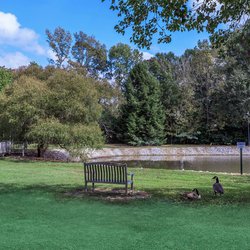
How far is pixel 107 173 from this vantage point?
397 inches

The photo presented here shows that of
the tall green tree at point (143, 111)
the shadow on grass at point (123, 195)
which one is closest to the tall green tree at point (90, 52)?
the tall green tree at point (143, 111)

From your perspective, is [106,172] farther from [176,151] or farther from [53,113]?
[176,151]

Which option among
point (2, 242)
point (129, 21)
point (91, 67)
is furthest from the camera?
point (91, 67)

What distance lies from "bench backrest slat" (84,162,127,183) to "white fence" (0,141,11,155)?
58.6 ft

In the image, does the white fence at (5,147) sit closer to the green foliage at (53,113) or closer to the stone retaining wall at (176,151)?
the green foliage at (53,113)

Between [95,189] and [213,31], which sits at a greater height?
[213,31]

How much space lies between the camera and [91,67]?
60.8 metres

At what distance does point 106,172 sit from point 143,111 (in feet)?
129

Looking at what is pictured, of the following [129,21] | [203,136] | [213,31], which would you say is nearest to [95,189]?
[129,21]

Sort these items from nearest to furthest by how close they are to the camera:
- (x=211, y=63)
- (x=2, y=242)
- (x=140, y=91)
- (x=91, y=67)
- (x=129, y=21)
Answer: (x=2, y=242), (x=129, y=21), (x=140, y=91), (x=211, y=63), (x=91, y=67)

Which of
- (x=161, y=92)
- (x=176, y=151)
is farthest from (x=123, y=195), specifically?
(x=161, y=92)

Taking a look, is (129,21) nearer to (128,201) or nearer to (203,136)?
(128,201)

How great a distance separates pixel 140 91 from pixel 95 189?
1546 inches

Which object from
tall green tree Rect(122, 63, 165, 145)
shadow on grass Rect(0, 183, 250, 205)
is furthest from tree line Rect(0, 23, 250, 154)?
shadow on grass Rect(0, 183, 250, 205)
